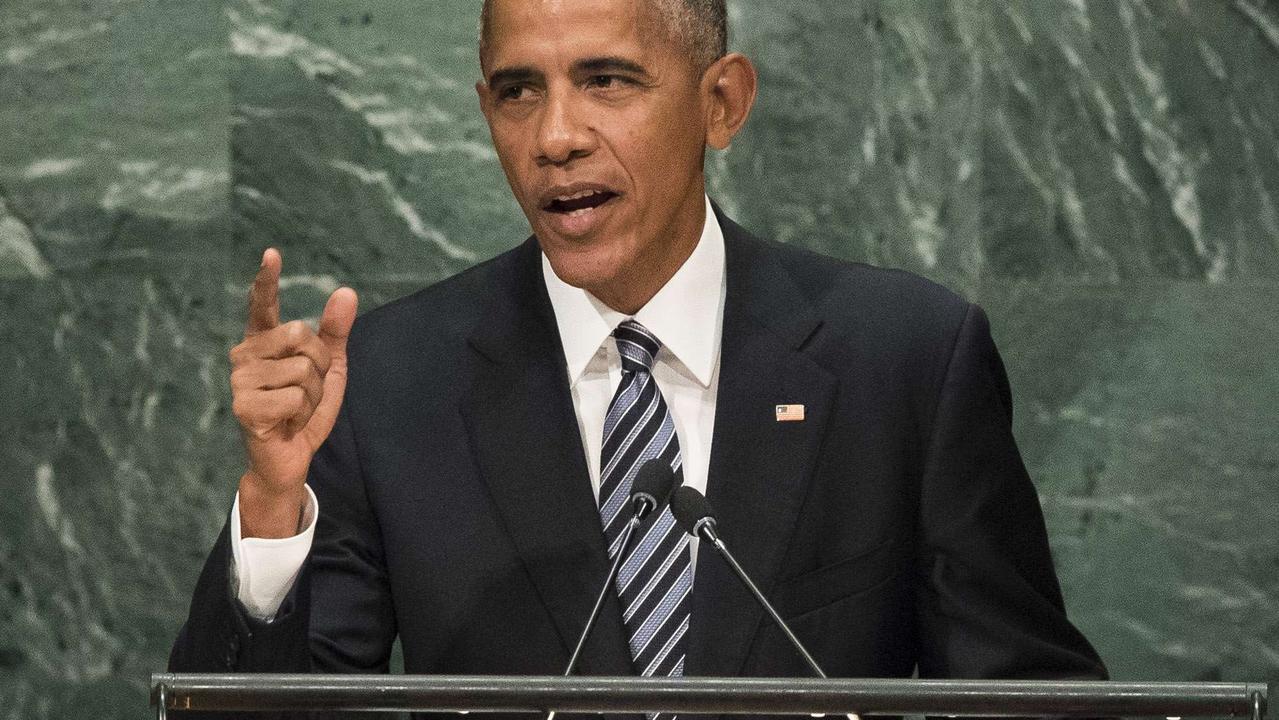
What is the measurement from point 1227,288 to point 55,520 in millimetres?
2480

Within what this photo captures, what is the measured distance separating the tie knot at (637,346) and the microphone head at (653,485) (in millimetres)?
481

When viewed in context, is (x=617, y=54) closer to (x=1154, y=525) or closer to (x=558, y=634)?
(x=558, y=634)

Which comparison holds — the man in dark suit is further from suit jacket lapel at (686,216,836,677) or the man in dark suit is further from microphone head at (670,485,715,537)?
microphone head at (670,485,715,537)

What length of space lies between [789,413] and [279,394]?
0.75 metres

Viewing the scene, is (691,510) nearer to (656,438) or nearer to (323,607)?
(656,438)

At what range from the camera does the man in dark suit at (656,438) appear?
215 centimetres

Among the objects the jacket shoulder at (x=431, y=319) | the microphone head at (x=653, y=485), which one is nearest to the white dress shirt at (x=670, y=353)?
the jacket shoulder at (x=431, y=319)

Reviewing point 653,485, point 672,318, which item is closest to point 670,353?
point 672,318

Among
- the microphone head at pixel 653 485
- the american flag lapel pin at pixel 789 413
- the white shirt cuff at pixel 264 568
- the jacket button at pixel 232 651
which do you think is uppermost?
the american flag lapel pin at pixel 789 413

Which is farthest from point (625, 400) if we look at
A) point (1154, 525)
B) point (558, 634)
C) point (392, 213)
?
point (1154, 525)

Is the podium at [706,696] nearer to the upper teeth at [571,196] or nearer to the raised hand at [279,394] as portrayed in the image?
the raised hand at [279,394]

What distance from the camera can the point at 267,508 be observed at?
74.7 inches

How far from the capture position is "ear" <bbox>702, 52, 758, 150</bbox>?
2340 millimetres

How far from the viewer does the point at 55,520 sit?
3.60 metres
